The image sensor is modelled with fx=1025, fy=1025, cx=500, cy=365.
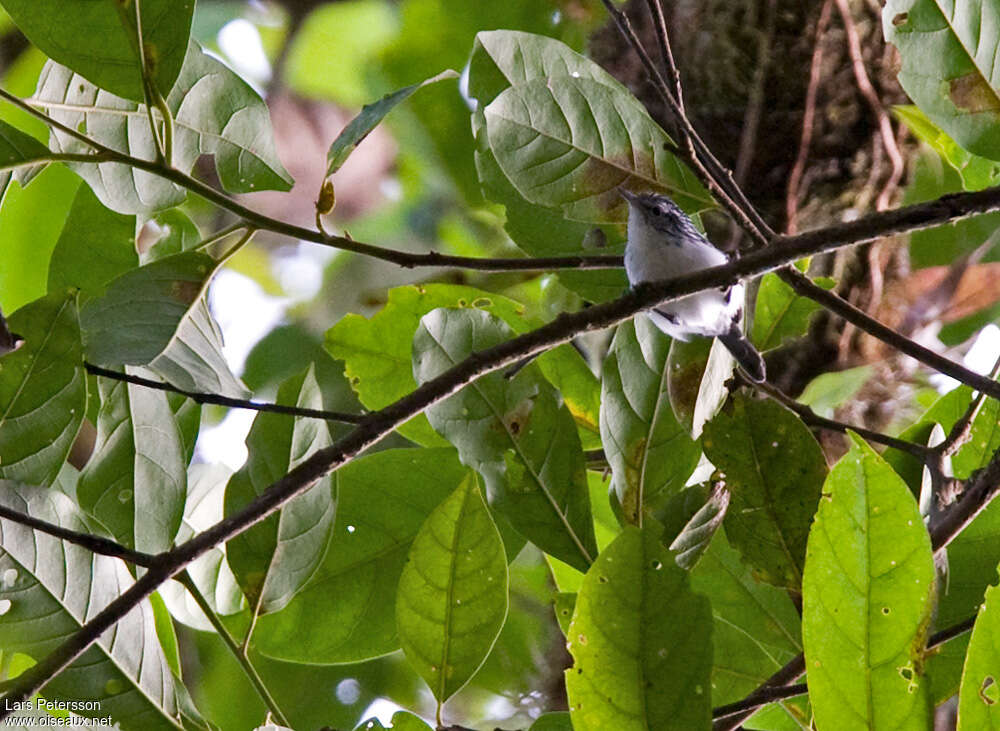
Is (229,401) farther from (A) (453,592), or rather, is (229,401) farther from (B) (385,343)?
(B) (385,343)

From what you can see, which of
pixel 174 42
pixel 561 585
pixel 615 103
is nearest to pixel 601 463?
pixel 561 585

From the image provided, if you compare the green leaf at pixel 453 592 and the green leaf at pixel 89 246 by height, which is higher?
the green leaf at pixel 89 246

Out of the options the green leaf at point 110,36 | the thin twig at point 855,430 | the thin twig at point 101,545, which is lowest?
the thin twig at point 855,430

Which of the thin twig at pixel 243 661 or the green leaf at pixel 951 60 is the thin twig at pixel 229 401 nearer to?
the thin twig at pixel 243 661

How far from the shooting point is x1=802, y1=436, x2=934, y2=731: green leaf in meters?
0.95

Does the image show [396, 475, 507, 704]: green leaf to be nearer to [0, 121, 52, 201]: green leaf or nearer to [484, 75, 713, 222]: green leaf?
[484, 75, 713, 222]: green leaf

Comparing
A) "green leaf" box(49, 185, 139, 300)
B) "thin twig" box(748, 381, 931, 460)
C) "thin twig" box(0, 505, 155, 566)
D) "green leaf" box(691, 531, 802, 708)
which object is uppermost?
"green leaf" box(49, 185, 139, 300)

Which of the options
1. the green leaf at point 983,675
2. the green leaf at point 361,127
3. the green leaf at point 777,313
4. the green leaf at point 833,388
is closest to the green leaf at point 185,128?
the green leaf at point 361,127

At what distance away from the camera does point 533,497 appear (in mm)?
1353

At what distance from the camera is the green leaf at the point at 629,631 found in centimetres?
97

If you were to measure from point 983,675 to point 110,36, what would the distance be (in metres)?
1.17

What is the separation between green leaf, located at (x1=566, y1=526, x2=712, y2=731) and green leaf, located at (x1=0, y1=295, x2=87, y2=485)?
653 mm

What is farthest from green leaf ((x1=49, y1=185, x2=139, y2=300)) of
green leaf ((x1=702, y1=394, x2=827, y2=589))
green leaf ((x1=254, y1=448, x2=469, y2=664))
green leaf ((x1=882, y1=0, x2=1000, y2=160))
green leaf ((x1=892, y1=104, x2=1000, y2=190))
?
green leaf ((x1=892, y1=104, x2=1000, y2=190))

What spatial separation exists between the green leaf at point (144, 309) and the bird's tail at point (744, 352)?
2.72 ft
